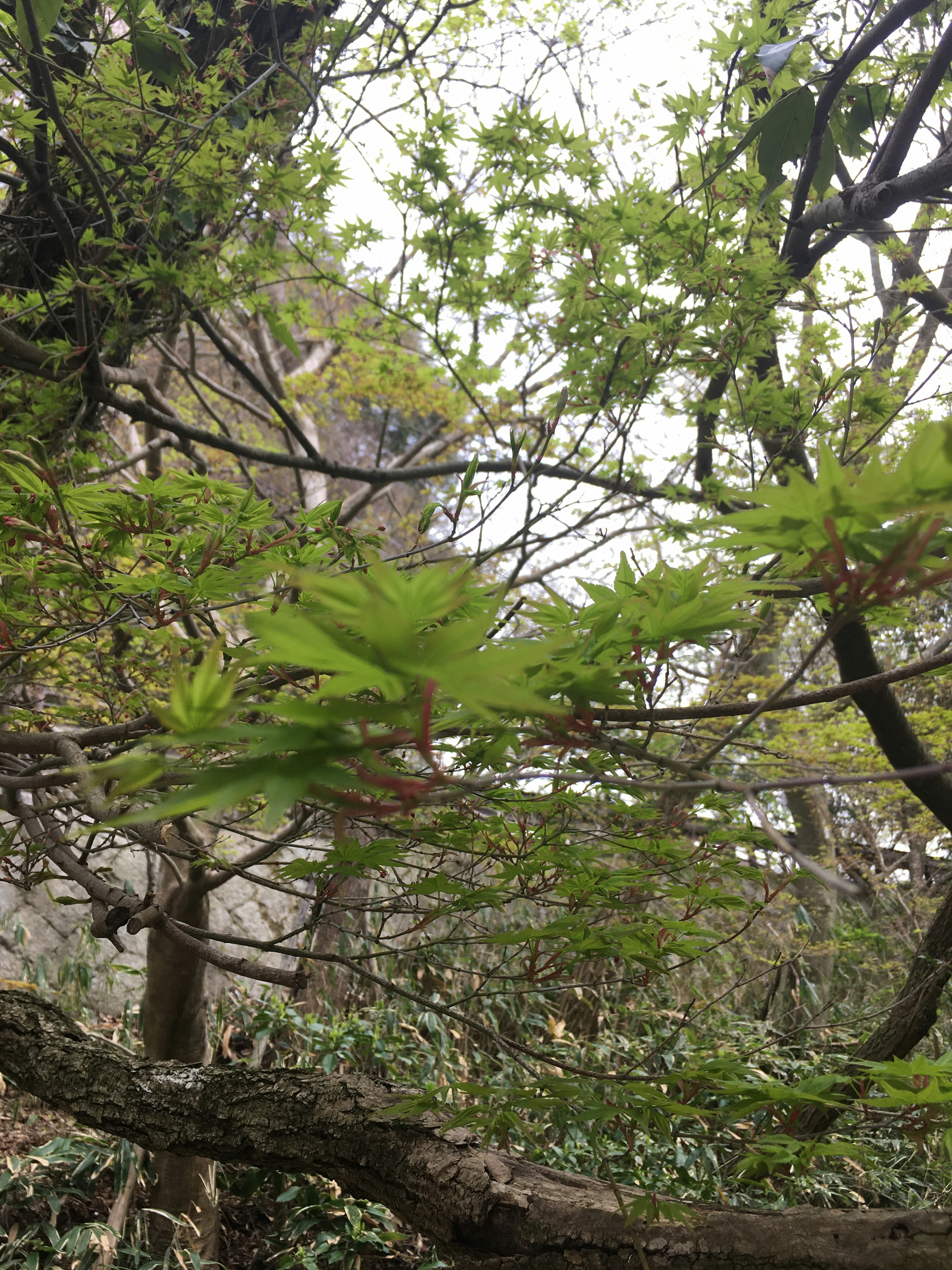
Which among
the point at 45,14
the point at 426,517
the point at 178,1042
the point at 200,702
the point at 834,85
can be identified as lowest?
the point at 178,1042

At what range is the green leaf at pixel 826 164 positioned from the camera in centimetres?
212

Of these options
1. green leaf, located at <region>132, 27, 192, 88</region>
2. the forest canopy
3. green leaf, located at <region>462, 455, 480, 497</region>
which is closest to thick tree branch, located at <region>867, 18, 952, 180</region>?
the forest canopy

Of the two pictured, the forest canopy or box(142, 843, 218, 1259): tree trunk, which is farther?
box(142, 843, 218, 1259): tree trunk

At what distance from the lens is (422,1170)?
56.8 inches

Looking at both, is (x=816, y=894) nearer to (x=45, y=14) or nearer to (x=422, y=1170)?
(x=422, y=1170)

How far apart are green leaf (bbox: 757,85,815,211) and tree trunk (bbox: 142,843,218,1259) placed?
259 centimetres

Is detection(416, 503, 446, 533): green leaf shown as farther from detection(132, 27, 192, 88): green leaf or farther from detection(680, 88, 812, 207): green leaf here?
detection(132, 27, 192, 88): green leaf

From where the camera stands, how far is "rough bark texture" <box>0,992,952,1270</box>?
1.21m

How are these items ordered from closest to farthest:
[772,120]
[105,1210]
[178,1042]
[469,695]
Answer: [469,695]
[772,120]
[178,1042]
[105,1210]

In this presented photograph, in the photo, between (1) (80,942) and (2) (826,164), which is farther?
(1) (80,942)

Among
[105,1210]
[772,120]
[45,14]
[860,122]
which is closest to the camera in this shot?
[45,14]

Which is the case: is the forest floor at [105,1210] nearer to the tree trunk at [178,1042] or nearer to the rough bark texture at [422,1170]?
the tree trunk at [178,1042]

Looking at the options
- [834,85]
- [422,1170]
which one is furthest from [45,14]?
[422,1170]

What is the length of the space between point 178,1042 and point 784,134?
10.3ft
